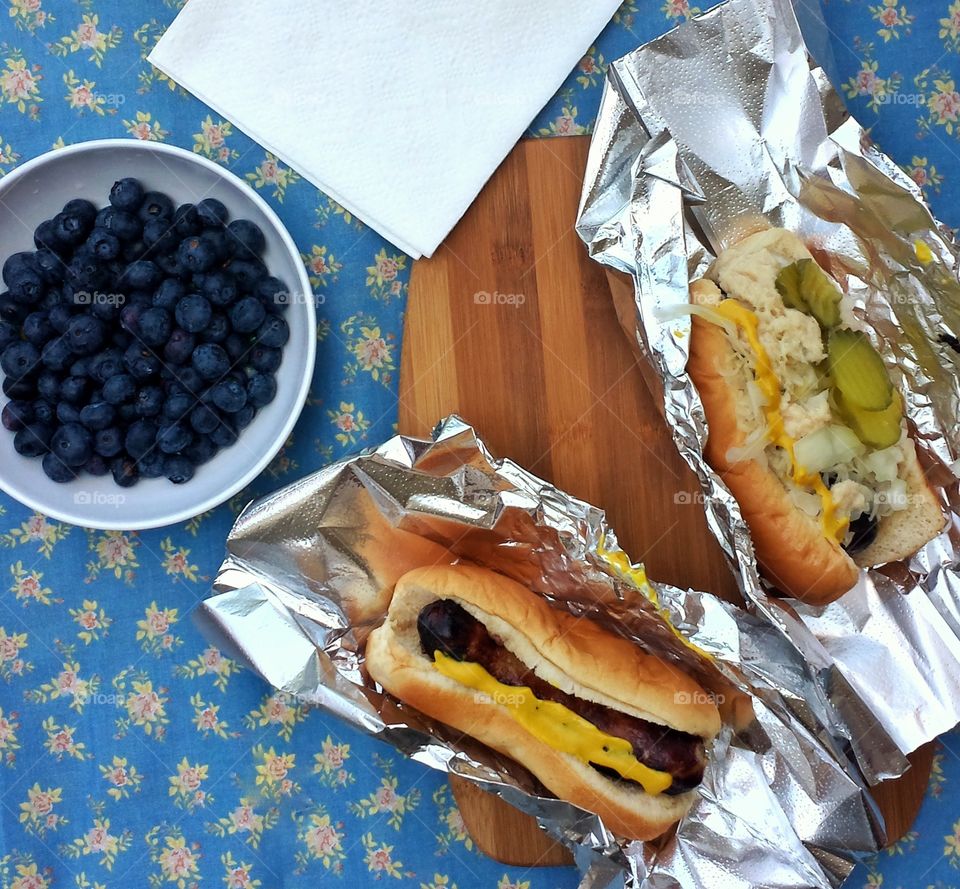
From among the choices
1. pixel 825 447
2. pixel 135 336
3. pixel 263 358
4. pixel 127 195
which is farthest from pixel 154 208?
pixel 825 447

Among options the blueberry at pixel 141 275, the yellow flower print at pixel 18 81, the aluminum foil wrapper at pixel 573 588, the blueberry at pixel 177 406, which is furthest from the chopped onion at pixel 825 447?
the yellow flower print at pixel 18 81

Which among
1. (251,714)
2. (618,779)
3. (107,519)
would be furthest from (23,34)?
(618,779)

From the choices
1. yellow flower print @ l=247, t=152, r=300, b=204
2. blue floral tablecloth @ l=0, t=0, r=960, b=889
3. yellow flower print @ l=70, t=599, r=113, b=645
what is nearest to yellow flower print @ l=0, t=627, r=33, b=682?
blue floral tablecloth @ l=0, t=0, r=960, b=889

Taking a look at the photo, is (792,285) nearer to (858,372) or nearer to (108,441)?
(858,372)

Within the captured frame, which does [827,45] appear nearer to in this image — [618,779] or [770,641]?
[770,641]

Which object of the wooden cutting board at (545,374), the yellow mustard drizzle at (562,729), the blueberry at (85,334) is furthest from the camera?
the wooden cutting board at (545,374)

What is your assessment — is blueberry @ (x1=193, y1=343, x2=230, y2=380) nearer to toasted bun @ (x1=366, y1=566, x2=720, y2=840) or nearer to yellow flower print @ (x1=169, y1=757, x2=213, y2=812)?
toasted bun @ (x1=366, y1=566, x2=720, y2=840)

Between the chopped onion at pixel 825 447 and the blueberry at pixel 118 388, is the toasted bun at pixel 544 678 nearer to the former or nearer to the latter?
the chopped onion at pixel 825 447
